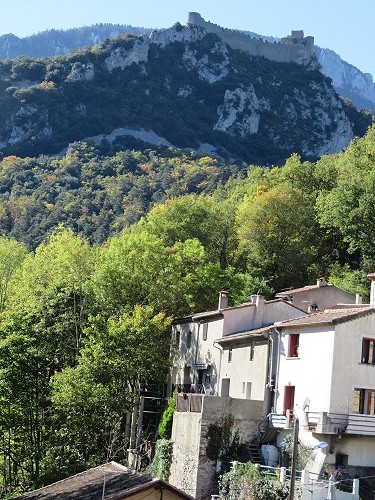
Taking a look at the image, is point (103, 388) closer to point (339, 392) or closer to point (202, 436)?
point (202, 436)

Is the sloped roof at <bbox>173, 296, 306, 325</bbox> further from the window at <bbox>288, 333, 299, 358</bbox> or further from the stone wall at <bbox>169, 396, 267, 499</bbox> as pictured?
the stone wall at <bbox>169, 396, 267, 499</bbox>

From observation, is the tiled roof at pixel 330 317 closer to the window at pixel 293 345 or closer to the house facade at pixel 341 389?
the house facade at pixel 341 389

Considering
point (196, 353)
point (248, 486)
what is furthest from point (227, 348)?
point (248, 486)

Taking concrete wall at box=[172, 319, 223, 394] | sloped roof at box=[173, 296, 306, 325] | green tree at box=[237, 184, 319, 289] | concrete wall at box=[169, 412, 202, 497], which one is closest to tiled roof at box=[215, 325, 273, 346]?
concrete wall at box=[172, 319, 223, 394]

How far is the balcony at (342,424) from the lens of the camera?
42.9 meters

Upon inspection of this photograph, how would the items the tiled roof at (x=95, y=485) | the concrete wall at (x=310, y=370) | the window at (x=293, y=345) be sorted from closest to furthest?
the tiled roof at (x=95, y=485)
the concrete wall at (x=310, y=370)
the window at (x=293, y=345)

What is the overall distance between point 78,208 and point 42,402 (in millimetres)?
117148

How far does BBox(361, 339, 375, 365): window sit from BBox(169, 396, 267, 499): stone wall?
243 inches

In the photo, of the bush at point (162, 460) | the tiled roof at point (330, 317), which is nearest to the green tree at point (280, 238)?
the bush at point (162, 460)

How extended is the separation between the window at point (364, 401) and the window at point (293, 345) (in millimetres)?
4324

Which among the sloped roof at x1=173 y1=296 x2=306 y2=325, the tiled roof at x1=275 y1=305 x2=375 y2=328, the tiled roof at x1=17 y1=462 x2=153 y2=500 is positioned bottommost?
the tiled roof at x1=17 y1=462 x2=153 y2=500

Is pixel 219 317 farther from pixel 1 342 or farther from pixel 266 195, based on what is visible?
pixel 266 195

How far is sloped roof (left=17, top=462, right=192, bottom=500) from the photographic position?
123 feet

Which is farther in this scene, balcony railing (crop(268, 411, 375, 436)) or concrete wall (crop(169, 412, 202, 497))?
concrete wall (crop(169, 412, 202, 497))
